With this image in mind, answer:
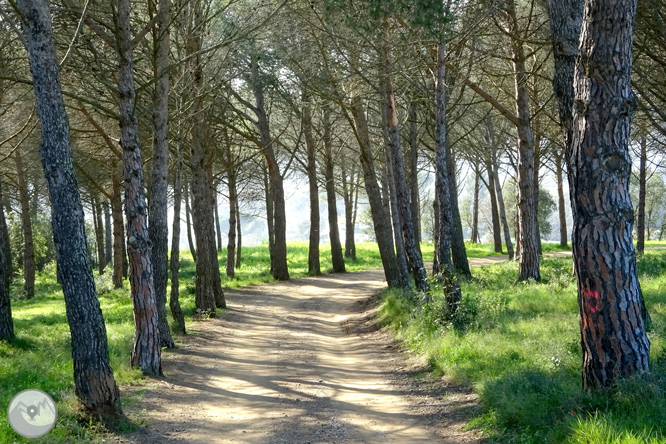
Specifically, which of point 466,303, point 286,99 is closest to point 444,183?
point 466,303

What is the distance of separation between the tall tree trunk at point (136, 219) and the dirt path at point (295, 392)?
0.72m

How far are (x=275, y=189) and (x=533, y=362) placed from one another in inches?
750

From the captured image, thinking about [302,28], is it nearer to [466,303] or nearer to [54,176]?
[466,303]

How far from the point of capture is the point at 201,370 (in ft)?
34.4

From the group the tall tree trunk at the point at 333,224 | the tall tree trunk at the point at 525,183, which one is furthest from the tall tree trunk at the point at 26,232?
the tall tree trunk at the point at 525,183

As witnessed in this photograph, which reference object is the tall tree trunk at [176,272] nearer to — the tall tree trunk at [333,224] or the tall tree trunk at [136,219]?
the tall tree trunk at [136,219]

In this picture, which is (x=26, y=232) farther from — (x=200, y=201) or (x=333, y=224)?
(x=333, y=224)

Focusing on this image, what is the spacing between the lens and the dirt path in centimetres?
685

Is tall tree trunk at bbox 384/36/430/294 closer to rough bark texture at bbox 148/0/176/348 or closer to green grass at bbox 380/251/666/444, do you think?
green grass at bbox 380/251/666/444

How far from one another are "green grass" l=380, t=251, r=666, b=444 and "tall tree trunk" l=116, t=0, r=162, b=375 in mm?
4639

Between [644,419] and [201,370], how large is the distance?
7410mm

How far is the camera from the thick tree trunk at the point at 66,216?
6633 mm
